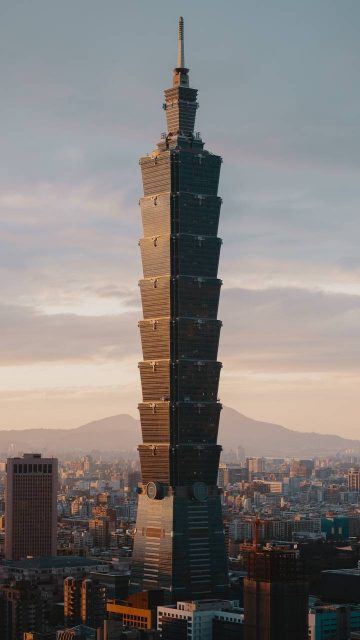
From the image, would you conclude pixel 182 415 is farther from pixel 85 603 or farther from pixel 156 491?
pixel 85 603

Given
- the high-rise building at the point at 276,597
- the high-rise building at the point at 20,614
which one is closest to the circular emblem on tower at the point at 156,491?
the high-rise building at the point at 20,614

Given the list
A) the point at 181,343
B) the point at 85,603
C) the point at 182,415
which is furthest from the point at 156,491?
the point at 181,343

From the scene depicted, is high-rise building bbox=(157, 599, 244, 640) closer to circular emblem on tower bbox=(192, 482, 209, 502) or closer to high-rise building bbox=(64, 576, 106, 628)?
high-rise building bbox=(64, 576, 106, 628)

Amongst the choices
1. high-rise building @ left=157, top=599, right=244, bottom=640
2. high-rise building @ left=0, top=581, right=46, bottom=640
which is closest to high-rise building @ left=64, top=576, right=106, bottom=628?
high-rise building @ left=0, top=581, right=46, bottom=640

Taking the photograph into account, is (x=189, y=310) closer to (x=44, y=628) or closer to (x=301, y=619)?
(x=44, y=628)

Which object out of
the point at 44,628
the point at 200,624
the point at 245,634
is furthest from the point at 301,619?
the point at 44,628

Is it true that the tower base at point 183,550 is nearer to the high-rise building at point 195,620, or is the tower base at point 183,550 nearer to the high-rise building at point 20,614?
the high-rise building at point 20,614
